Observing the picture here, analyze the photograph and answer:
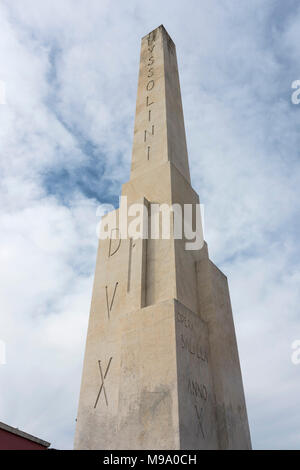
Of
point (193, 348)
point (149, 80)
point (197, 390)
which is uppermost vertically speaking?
point (149, 80)

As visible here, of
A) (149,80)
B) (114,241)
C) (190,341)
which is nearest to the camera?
(190,341)

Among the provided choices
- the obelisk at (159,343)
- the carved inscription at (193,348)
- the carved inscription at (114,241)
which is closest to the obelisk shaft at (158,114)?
the obelisk at (159,343)

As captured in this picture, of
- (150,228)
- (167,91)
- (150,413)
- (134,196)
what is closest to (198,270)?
(150,228)

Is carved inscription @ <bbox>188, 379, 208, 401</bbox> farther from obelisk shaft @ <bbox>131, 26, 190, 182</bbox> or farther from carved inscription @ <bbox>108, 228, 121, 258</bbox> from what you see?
Answer: obelisk shaft @ <bbox>131, 26, 190, 182</bbox>

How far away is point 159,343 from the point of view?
565cm

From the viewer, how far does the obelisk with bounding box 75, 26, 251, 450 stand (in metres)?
A: 5.24

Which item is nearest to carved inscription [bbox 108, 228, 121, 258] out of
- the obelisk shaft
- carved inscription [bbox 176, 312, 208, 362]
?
the obelisk shaft

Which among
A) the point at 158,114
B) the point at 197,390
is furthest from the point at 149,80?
the point at 197,390

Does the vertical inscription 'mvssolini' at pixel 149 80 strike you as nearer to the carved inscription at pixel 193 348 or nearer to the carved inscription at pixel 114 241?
the carved inscription at pixel 114 241

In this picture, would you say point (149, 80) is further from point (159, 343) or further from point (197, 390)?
point (197, 390)

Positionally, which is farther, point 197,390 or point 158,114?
point 158,114

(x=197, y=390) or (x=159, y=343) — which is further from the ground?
(x=159, y=343)

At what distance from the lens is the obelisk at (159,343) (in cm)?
524

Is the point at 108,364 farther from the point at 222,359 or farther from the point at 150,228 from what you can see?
the point at 150,228
